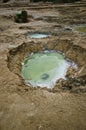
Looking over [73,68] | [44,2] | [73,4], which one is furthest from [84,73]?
[44,2]

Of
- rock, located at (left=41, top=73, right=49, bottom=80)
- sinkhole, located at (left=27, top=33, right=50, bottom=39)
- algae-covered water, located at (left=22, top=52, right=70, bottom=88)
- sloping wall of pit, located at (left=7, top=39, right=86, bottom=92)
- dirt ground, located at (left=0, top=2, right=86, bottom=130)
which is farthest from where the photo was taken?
sinkhole, located at (left=27, top=33, right=50, bottom=39)

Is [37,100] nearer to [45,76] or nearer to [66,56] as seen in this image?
[45,76]

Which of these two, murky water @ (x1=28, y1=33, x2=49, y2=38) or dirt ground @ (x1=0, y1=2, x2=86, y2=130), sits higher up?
dirt ground @ (x1=0, y1=2, x2=86, y2=130)

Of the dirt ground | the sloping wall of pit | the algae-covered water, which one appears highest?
the dirt ground

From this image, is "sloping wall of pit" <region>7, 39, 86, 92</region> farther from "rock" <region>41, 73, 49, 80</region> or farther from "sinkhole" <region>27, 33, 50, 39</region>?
"sinkhole" <region>27, 33, 50, 39</region>

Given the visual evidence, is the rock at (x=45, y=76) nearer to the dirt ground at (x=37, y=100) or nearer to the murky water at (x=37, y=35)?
the dirt ground at (x=37, y=100)

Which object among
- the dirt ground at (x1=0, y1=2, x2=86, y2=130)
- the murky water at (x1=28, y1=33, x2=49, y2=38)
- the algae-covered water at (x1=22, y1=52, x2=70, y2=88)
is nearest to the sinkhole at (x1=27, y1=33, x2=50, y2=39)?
the murky water at (x1=28, y1=33, x2=49, y2=38)
